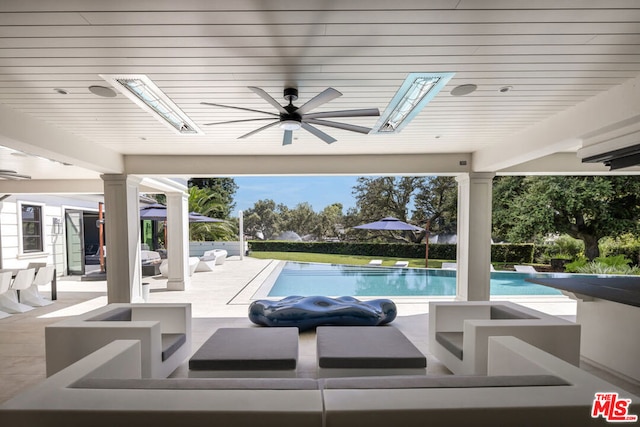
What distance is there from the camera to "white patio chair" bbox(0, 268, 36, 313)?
244 inches

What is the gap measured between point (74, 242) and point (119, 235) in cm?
730

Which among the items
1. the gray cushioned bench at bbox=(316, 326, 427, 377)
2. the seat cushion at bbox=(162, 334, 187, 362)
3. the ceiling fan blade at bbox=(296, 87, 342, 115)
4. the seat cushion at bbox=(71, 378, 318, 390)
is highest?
the ceiling fan blade at bbox=(296, 87, 342, 115)

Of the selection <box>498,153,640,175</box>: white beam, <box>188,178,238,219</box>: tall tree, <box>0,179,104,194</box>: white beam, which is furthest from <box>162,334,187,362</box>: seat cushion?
<box>188,178,238,219</box>: tall tree

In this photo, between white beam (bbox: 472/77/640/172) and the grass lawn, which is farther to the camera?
the grass lawn

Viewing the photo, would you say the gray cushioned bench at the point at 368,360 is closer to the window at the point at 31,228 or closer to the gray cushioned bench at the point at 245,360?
the gray cushioned bench at the point at 245,360

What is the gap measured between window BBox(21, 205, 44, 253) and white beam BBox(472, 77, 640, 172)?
12.4m

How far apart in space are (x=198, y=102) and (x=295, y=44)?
157 cm

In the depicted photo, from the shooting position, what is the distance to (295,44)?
240 cm

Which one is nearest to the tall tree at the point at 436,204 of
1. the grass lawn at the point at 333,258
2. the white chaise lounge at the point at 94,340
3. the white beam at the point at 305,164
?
the grass lawn at the point at 333,258

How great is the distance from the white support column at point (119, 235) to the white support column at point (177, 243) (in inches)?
69.0

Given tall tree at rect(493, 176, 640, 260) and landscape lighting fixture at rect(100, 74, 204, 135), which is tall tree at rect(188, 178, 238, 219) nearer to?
tall tree at rect(493, 176, 640, 260)

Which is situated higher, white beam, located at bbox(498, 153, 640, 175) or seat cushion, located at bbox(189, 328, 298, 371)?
white beam, located at bbox(498, 153, 640, 175)

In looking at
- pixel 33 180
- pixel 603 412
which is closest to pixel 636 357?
pixel 603 412

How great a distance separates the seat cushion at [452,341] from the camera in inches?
130
